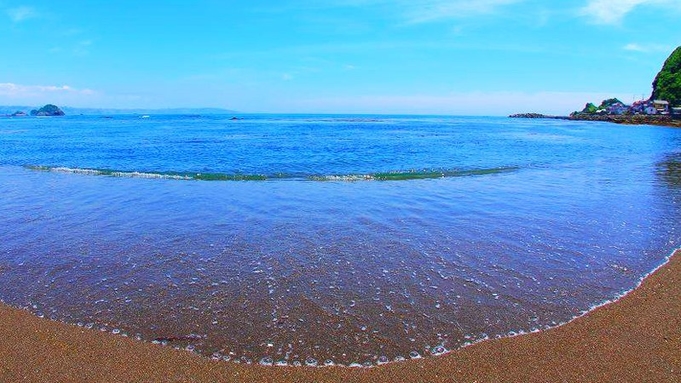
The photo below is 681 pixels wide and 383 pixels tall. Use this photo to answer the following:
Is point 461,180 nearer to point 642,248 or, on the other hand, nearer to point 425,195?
point 425,195

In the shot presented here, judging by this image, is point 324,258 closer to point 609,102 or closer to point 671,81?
point 671,81

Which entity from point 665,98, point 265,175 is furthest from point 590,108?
point 265,175

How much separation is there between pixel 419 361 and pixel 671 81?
460ft

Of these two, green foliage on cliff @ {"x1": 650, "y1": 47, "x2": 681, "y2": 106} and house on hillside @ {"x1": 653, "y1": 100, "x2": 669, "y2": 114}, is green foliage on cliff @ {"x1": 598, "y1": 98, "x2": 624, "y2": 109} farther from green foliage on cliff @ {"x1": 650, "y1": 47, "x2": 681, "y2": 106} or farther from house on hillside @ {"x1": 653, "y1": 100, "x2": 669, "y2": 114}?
house on hillside @ {"x1": 653, "y1": 100, "x2": 669, "y2": 114}

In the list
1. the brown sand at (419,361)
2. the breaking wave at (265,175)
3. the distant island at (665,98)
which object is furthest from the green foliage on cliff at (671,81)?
the brown sand at (419,361)

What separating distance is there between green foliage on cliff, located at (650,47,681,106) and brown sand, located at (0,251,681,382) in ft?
439

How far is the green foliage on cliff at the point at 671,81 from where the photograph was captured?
10852 cm

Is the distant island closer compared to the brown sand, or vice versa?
the brown sand

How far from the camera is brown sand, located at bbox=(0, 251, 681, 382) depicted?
467 centimetres

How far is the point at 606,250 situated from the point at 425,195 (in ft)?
23.1

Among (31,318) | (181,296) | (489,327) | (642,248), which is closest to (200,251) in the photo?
(181,296)

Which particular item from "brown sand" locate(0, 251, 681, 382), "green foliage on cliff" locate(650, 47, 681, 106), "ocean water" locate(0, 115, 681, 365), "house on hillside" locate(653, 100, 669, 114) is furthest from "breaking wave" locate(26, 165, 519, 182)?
"green foliage on cliff" locate(650, 47, 681, 106)

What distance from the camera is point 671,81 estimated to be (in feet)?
364

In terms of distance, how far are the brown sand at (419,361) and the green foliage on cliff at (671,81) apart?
13366 centimetres
